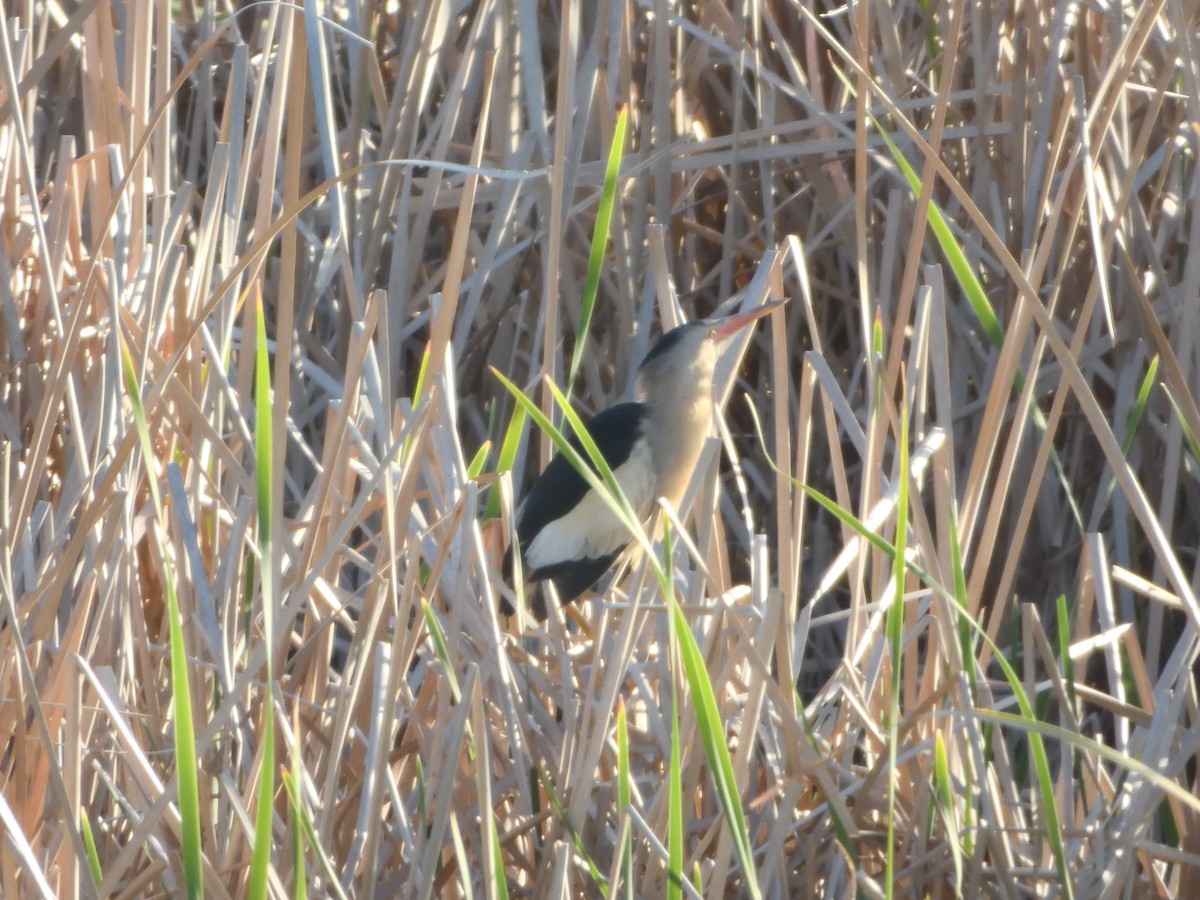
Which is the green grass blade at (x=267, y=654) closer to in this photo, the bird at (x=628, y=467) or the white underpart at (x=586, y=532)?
the bird at (x=628, y=467)

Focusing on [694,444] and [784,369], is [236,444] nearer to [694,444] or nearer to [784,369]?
[784,369]

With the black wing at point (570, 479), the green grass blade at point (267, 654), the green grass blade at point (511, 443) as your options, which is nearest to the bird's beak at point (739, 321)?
the black wing at point (570, 479)

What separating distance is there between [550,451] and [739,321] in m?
0.36

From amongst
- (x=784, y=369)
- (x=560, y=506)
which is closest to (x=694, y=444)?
(x=560, y=506)

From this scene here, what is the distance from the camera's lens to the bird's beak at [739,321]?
6.33 ft

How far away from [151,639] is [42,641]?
0.35 m

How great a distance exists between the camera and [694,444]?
2.62 m

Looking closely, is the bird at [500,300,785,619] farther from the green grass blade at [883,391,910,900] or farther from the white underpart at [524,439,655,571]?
the green grass blade at [883,391,910,900]

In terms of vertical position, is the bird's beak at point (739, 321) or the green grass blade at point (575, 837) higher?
the bird's beak at point (739, 321)

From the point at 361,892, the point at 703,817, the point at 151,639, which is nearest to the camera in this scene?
the point at 361,892

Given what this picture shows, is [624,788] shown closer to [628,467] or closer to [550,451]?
[550,451]

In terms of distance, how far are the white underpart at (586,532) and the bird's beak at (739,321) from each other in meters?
0.32

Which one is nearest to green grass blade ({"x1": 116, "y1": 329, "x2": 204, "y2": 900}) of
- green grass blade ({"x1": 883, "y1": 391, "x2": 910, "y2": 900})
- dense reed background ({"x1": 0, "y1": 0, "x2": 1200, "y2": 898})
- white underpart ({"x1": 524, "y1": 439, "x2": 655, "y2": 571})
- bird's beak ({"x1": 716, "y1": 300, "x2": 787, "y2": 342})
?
dense reed background ({"x1": 0, "y1": 0, "x2": 1200, "y2": 898})

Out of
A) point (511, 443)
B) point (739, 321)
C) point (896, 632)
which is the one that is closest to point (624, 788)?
point (896, 632)
